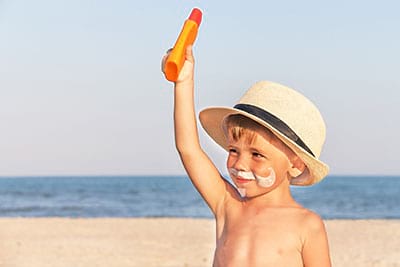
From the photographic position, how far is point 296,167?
3066 millimetres

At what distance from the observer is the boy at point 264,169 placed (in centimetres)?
296

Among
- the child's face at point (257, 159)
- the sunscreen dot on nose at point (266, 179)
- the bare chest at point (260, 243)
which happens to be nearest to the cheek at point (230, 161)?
the child's face at point (257, 159)

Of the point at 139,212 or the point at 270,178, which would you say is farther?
the point at 139,212

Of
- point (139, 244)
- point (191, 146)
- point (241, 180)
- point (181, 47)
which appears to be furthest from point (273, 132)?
point (139, 244)

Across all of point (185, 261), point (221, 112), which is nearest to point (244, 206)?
point (221, 112)

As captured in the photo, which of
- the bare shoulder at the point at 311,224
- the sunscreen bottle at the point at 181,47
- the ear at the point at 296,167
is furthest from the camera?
the ear at the point at 296,167

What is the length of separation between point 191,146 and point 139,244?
32.0ft

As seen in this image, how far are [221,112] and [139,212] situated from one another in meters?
28.1

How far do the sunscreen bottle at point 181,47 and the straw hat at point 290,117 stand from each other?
0.28 metres

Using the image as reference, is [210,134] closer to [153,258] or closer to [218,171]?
[218,171]

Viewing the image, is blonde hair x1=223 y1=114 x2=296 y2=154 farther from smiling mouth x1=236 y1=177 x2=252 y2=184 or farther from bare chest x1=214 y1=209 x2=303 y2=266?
bare chest x1=214 y1=209 x2=303 y2=266

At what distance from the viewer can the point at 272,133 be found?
3.01m

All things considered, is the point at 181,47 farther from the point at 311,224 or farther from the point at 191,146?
the point at 311,224

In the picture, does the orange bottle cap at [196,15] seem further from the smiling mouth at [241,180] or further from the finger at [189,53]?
the smiling mouth at [241,180]
